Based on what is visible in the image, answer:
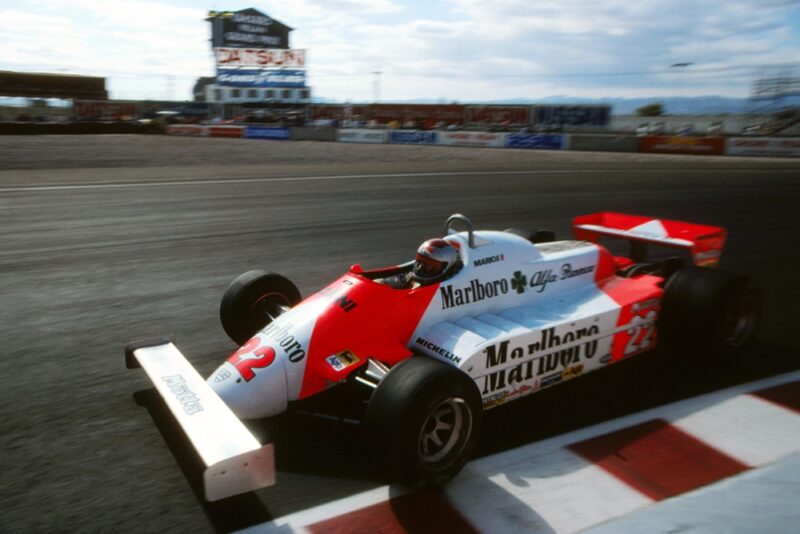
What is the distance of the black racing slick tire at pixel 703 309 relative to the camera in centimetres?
455

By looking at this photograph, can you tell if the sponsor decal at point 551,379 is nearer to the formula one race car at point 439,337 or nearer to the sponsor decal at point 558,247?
the formula one race car at point 439,337

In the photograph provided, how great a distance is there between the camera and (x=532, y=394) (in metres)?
4.20

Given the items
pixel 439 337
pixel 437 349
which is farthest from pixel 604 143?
pixel 437 349

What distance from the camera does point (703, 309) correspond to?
14.9 ft

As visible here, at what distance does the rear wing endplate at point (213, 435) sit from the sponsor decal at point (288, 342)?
47cm

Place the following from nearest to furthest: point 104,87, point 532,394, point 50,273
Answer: point 532,394 < point 50,273 < point 104,87

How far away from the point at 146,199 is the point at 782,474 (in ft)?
37.5

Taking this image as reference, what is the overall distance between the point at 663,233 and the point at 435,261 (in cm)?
269

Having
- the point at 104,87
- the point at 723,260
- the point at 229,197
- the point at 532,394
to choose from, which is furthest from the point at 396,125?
the point at 532,394

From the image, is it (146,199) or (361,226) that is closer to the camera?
(361,226)

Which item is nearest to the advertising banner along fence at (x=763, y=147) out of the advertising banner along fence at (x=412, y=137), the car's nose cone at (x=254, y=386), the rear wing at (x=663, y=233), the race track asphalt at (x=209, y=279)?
the race track asphalt at (x=209, y=279)

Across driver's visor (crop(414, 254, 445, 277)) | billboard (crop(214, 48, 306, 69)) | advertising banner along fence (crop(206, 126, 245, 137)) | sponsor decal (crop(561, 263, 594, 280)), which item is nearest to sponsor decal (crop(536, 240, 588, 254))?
sponsor decal (crop(561, 263, 594, 280))

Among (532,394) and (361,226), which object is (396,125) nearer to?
(361,226)

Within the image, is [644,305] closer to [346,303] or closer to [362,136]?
[346,303]
